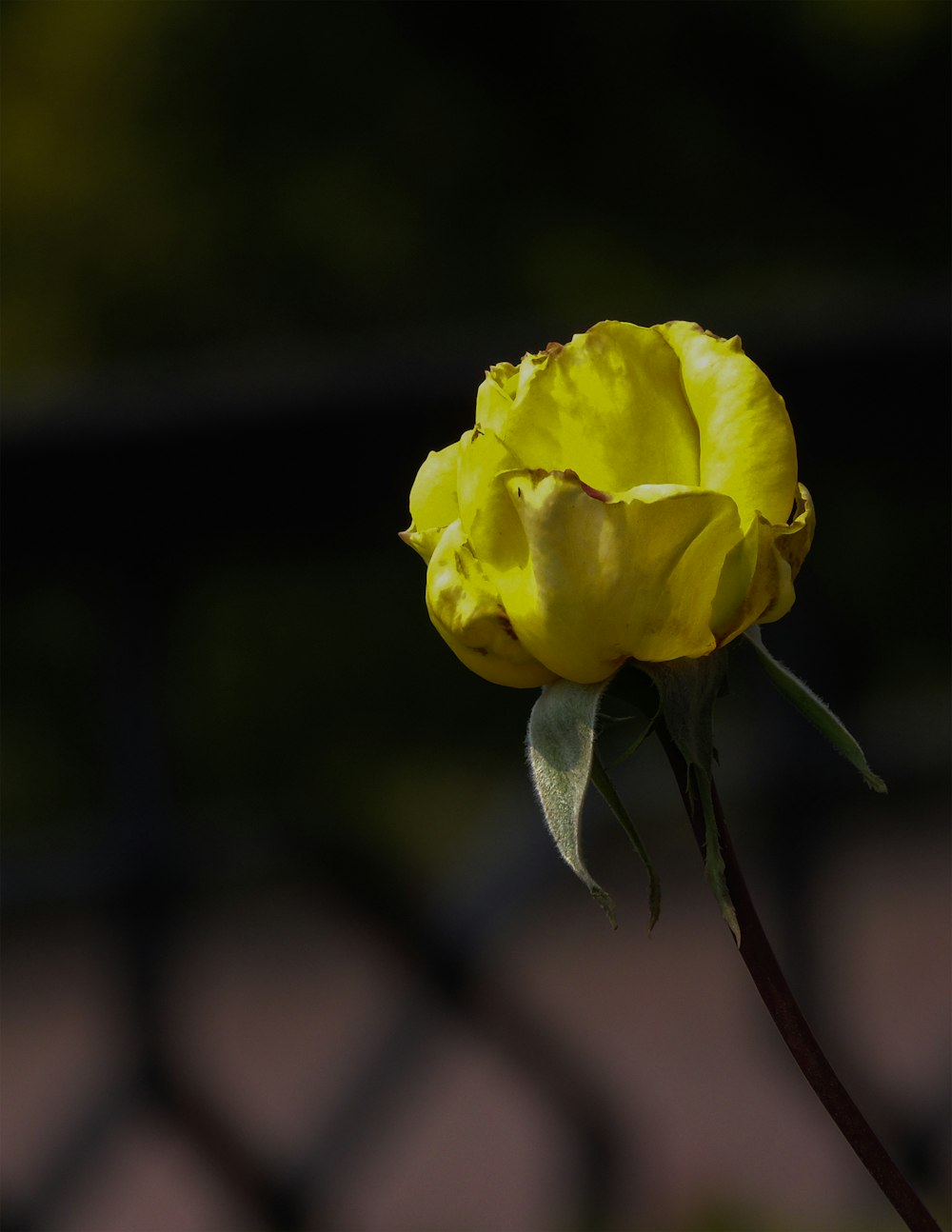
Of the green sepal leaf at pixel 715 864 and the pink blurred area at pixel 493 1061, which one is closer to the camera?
the green sepal leaf at pixel 715 864

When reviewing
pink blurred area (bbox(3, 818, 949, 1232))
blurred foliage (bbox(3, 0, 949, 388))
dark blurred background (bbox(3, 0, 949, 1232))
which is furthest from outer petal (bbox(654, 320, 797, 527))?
blurred foliage (bbox(3, 0, 949, 388))

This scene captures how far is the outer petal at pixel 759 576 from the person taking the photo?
10.2 inches

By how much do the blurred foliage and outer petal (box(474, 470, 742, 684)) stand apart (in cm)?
297

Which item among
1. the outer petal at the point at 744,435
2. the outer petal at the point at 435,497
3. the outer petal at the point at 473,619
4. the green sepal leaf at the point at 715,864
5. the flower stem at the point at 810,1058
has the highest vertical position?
the outer petal at the point at 744,435

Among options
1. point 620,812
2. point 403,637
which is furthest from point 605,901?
point 403,637

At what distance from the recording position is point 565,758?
0.26 meters

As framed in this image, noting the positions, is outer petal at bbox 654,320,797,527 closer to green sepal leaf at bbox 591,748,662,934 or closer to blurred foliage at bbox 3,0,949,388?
green sepal leaf at bbox 591,748,662,934

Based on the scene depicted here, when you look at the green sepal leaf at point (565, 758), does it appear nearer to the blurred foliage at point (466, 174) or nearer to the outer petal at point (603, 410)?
the outer petal at point (603, 410)

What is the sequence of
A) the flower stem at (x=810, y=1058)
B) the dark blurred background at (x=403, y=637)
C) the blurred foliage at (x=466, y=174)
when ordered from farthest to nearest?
the blurred foliage at (x=466, y=174) → the dark blurred background at (x=403, y=637) → the flower stem at (x=810, y=1058)

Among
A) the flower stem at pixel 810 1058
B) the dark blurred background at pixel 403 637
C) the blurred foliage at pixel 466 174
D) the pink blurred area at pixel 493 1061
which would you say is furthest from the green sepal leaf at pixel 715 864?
the blurred foliage at pixel 466 174

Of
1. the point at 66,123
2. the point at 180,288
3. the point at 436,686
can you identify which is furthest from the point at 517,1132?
the point at 66,123

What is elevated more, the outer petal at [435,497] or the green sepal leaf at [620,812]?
the outer petal at [435,497]

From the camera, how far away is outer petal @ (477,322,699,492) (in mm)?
264

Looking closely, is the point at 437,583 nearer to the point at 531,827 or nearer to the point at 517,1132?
the point at 531,827
